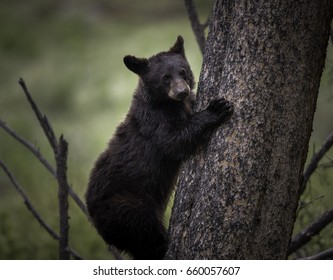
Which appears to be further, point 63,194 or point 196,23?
point 196,23

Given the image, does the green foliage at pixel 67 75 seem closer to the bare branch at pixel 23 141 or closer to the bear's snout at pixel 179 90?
the bare branch at pixel 23 141

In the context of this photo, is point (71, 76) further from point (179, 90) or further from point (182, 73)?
point (179, 90)

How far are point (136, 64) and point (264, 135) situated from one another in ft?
6.88

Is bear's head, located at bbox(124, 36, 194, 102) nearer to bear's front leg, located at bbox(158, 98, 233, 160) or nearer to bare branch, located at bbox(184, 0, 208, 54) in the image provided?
bare branch, located at bbox(184, 0, 208, 54)

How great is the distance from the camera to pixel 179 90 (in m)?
4.36

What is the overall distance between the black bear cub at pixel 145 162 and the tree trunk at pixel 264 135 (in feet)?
2.75

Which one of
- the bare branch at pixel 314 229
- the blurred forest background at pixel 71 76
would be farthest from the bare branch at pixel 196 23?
the blurred forest background at pixel 71 76

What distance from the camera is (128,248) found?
4184 mm

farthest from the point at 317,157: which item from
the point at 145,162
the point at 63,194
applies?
the point at 63,194

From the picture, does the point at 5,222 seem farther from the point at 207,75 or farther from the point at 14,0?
the point at 207,75

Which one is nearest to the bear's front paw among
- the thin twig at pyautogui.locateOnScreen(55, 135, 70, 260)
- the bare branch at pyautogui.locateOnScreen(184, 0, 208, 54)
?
the thin twig at pyautogui.locateOnScreen(55, 135, 70, 260)
